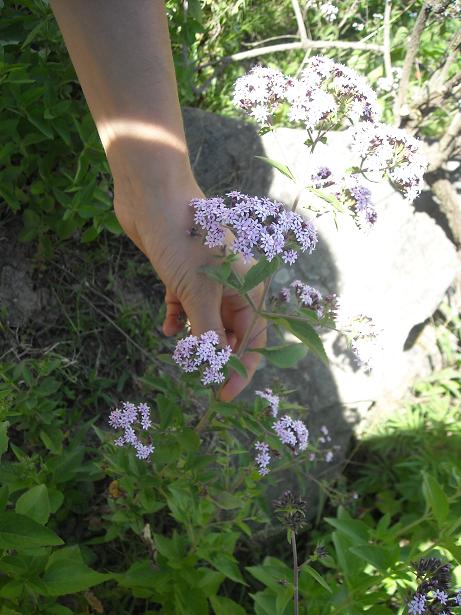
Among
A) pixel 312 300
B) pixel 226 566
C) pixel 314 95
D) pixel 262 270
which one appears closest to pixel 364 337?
pixel 312 300

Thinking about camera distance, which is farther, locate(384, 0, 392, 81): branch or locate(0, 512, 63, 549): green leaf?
locate(384, 0, 392, 81): branch

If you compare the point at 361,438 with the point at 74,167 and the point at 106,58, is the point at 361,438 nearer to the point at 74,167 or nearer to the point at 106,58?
the point at 74,167

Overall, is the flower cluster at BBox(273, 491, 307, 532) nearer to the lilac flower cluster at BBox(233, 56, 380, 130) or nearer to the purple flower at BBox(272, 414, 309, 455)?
the purple flower at BBox(272, 414, 309, 455)

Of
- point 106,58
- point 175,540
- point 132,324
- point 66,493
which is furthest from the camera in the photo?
point 132,324

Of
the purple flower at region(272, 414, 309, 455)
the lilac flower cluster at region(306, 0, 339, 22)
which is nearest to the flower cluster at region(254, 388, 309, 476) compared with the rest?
the purple flower at region(272, 414, 309, 455)

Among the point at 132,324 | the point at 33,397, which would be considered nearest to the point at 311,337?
the point at 33,397

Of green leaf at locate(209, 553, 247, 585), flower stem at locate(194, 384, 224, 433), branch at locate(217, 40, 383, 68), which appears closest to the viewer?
flower stem at locate(194, 384, 224, 433)

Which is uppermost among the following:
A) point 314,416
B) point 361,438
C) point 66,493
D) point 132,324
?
point 132,324
